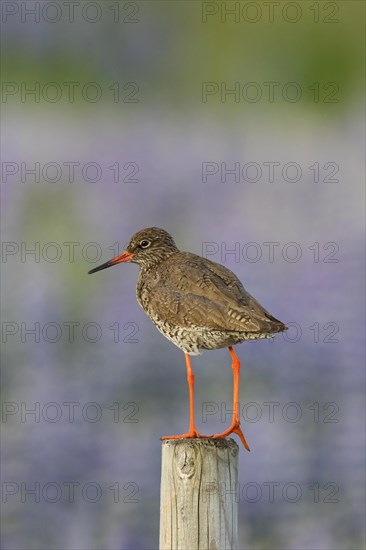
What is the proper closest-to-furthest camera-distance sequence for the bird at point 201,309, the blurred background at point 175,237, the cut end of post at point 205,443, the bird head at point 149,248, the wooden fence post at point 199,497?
the wooden fence post at point 199,497, the cut end of post at point 205,443, the bird at point 201,309, the bird head at point 149,248, the blurred background at point 175,237

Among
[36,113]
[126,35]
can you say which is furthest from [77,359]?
[126,35]

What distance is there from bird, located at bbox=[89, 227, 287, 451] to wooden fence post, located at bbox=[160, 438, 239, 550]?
62 centimetres

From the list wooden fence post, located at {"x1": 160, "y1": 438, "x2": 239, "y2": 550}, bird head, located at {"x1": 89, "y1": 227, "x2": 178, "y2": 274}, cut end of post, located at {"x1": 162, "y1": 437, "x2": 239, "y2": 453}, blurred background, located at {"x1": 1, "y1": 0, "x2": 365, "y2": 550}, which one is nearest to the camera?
wooden fence post, located at {"x1": 160, "y1": 438, "x2": 239, "y2": 550}

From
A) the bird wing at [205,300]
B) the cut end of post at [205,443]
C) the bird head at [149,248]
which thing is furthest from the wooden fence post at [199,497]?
the bird head at [149,248]

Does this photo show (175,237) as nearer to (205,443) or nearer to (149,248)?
(149,248)

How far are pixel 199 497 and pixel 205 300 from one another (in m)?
1.34

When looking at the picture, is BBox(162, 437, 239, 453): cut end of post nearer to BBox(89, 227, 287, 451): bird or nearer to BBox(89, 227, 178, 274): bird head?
BBox(89, 227, 287, 451): bird

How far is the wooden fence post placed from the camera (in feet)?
15.3

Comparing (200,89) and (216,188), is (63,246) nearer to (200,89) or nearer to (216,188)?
(216,188)

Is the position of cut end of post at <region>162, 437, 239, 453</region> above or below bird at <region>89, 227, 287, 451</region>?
below

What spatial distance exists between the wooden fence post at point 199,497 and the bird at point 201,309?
620mm

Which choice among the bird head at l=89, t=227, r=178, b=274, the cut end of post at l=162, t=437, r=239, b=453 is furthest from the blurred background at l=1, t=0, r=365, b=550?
the cut end of post at l=162, t=437, r=239, b=453

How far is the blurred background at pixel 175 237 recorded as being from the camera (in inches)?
323

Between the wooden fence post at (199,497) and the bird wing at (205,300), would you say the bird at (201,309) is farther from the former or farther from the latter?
the wooden fence post at (199,497)
